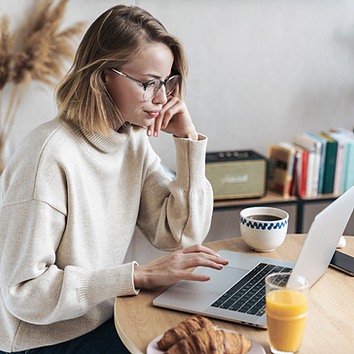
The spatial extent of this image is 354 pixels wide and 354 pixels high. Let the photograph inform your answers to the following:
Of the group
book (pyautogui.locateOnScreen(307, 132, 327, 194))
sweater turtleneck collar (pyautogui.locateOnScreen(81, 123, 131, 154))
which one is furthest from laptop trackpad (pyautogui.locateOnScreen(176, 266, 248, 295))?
book (pyautogui.locateOnScreen(307, 132, 327, 194))

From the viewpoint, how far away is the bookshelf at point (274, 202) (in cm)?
199

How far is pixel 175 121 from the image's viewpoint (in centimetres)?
126

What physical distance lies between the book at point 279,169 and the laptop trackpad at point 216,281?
113cm

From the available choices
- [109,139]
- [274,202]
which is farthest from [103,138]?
[274,202]

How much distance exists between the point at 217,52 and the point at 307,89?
1.75ft

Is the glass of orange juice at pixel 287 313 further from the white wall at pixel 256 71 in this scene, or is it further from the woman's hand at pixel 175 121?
the white wall at pixel 256 71

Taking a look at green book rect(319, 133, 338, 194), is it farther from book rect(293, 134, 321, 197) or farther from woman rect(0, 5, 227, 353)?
woman rect(0, 5, 227, 353)

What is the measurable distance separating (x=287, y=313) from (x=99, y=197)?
0.60 meters

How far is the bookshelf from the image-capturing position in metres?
1.99

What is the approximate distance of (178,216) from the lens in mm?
1230

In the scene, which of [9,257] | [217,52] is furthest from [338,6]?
[9,257]

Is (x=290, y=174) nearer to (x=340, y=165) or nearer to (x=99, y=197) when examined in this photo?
(x=340, y=165)

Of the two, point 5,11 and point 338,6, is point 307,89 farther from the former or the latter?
point 5,11

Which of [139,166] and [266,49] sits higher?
[266,49]
